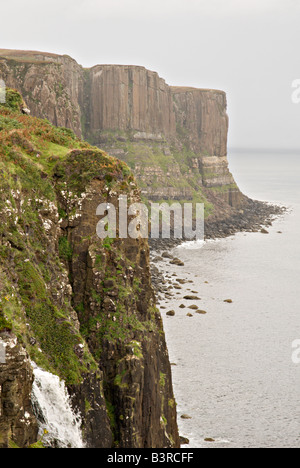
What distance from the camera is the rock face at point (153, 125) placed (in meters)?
148

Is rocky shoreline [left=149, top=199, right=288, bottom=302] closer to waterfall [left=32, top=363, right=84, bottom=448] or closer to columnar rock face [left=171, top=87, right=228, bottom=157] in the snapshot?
columnar rock face [left=171, top=87, right=228, bottom=157]

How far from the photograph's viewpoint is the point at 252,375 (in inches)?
2197

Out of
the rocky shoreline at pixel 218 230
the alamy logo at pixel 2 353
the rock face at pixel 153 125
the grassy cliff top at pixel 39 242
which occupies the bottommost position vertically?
the rocky shoreline at pixel 218 230

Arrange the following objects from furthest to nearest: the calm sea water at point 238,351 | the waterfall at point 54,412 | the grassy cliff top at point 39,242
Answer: the calm sea water at point 238,351 < the grassy cliff top at point 39,242 < the waterfall at point 54,412

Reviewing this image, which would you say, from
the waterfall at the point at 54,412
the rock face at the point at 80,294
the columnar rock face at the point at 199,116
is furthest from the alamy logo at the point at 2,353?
the columnar rock face at the point at 199,116

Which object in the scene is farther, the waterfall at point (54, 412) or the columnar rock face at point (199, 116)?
the columnar rock face at point (199, 116)

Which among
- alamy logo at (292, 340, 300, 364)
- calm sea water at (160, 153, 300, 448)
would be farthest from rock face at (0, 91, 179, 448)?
alamy logo at (292, 340, 300, 364)

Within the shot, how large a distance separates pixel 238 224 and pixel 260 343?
86.8 metres

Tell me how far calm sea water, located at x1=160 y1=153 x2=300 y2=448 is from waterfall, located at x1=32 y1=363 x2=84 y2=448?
20036mm

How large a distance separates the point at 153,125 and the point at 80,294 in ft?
463

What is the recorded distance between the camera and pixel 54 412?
24797mm

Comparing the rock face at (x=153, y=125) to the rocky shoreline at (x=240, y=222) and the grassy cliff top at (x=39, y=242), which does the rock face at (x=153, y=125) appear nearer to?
the rocky shoreline at (x=240, y=222)

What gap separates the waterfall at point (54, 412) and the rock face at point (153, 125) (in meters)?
102

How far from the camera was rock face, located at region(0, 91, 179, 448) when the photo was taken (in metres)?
25.2
